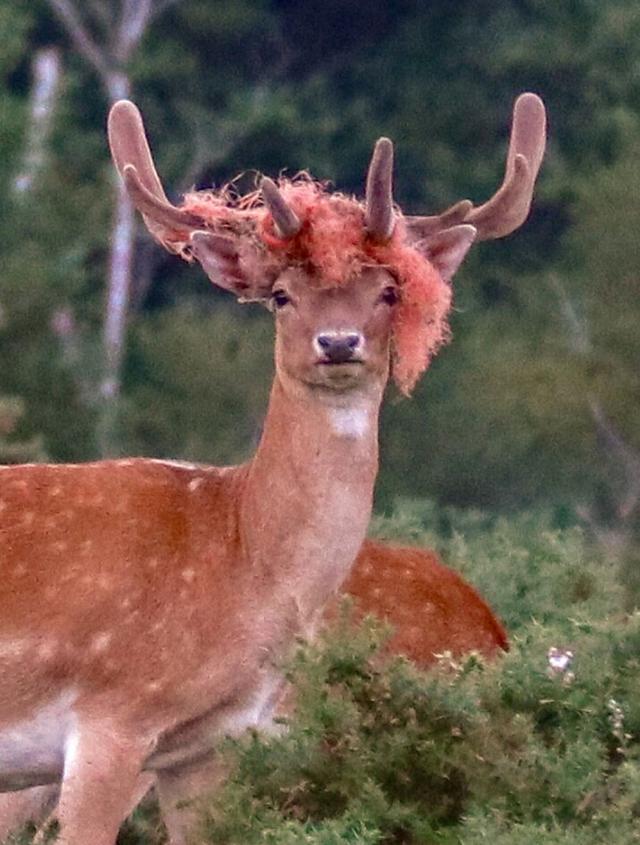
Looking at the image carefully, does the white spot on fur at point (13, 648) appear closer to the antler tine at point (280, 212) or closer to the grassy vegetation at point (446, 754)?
the grassy vegetation at point (446, 754)

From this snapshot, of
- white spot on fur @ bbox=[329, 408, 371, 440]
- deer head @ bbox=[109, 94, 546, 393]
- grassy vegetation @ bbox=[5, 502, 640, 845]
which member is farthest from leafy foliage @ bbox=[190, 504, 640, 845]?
deer head @ bbox=[109, 94, 546, 393]

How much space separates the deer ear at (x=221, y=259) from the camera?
924 centimetres

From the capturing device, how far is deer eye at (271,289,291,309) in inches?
353

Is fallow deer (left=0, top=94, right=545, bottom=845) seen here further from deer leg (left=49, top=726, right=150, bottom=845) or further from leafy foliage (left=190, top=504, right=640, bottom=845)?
leafy foliage (left=190, top=504, right=640, bottom=845)

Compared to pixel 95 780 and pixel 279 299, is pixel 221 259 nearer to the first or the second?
pixel 279 299

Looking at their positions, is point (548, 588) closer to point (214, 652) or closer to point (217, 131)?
point (214, 652)

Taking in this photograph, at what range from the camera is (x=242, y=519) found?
29.8 ft

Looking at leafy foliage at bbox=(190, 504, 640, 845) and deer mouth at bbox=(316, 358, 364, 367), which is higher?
deer mouth at bbox=(316, 358, 364, 367)

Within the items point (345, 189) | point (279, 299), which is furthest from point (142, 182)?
point (345, 189)

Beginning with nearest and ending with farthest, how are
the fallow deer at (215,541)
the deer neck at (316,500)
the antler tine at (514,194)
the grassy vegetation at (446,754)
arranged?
the grassy vegetation at (446,754), the fallow deer at (215,541), the deer neck at (316,500), the antler tine at (514,194)

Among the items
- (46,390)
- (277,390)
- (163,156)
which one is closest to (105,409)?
(46,390)

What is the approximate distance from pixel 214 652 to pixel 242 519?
502 mm

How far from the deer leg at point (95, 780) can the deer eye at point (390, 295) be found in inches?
58.9

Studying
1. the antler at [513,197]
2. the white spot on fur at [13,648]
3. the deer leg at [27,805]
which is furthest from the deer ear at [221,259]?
the deer leg at [27,805]
